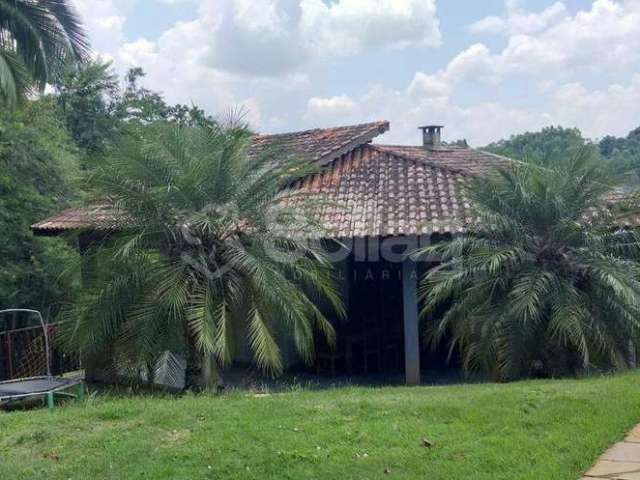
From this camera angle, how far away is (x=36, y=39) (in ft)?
42.8

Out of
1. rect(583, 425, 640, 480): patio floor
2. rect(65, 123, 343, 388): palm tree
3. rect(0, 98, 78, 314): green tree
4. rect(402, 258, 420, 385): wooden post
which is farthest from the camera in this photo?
rect(0, 98, 78, 314): green tree

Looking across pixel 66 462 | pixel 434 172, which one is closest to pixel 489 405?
pixel 66 462

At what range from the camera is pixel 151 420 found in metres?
7.24

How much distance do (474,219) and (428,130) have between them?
759cm

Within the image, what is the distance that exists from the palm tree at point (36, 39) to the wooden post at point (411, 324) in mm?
7323

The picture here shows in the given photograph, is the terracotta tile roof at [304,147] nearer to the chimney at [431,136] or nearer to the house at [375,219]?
A: the house at [375,219]

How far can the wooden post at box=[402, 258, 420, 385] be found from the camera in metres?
12.2

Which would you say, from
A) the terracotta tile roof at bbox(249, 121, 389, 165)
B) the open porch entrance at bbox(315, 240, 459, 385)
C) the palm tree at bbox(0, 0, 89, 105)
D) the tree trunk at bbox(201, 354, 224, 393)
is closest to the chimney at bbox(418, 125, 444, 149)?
the terracotta tile roof at bbox(249, 121, 389, 165)

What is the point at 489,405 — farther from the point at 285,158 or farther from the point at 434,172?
the point at 434,172

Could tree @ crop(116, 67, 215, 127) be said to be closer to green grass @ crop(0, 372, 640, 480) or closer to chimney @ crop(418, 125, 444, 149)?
chimney @ crop(418, 125, 444, 149)

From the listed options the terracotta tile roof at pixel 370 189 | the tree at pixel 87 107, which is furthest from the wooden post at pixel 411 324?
the tree at pixel 87 107

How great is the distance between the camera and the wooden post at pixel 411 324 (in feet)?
40.1

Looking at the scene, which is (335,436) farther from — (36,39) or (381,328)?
(36,39)

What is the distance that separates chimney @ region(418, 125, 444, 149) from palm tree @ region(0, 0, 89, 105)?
8.98 metres
